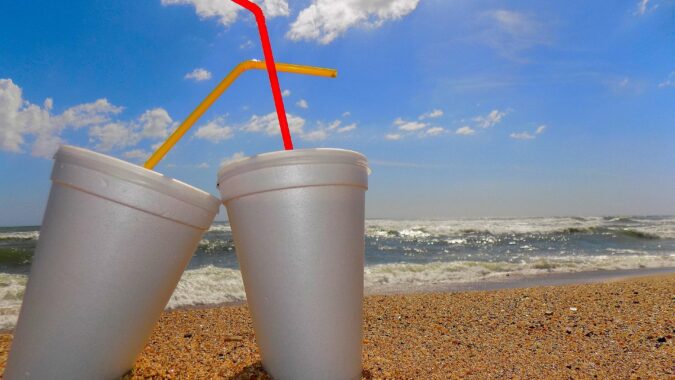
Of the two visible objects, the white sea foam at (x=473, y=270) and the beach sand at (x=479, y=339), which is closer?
the beach sand at (x=479, y=339)

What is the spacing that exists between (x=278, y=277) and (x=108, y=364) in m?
0.89

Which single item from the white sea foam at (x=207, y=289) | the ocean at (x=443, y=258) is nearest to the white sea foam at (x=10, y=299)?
the ocean at (x=443, y=258)

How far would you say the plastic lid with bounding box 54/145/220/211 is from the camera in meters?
2.05

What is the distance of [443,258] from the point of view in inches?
496

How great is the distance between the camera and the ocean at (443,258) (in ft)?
23.9

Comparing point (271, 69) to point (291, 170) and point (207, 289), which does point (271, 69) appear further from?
point (207, 289)

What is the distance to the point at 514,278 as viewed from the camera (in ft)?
27.1

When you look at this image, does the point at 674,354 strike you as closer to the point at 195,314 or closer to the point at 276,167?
the point at 276,167

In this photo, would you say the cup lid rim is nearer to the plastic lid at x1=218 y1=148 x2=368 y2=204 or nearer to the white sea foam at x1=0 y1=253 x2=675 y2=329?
the plastic lid at x1=218 y1=148 x2=368 y2=204

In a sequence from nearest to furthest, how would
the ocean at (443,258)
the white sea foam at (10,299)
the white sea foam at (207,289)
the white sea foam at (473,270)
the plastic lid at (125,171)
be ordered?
the plastic lid at (125,171), the white sea foam at (10,299), the white sea foam at (207,289), the ocean at (443,258), the white sea foam at (473,270)

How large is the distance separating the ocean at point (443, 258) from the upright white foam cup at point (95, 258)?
3.98m

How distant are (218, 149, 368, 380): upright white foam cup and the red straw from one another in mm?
290

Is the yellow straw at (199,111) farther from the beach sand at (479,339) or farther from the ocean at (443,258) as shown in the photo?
the ocean at (443,258)

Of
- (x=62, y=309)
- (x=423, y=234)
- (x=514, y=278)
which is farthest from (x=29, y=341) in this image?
(x=423, y=234)
